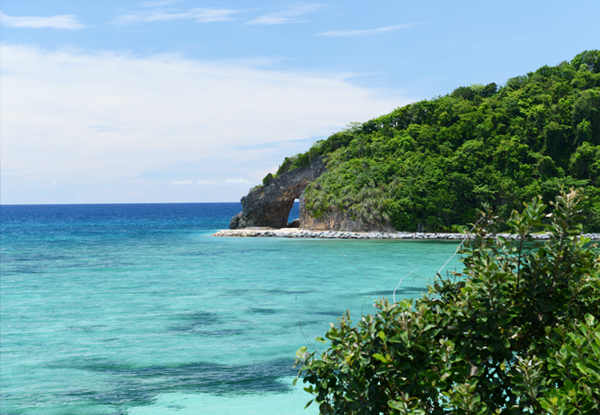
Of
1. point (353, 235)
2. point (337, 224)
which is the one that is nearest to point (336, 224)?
point (337, 224)

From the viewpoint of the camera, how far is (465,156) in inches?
1793

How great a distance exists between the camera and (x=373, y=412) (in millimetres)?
3209

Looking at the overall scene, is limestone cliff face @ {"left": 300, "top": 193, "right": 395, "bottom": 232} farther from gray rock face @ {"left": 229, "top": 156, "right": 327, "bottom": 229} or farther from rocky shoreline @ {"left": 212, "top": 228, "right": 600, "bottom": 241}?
gray rock face @ {"left": 229, "top": 156, "right": 327, "bottom": 229}

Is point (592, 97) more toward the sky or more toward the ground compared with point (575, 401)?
more toward the sky

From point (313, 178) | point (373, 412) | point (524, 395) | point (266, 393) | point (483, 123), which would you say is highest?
point (483, 123)

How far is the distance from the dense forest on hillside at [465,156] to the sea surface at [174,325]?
48.5 ft

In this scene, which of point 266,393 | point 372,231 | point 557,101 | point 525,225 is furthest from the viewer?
point 557,101

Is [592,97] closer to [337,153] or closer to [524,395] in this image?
[337,153]

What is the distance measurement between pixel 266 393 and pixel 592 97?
171ft

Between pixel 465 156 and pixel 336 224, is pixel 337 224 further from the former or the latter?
pixel 465 156

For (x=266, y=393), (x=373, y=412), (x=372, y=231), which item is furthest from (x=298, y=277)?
(x=372, y=231)

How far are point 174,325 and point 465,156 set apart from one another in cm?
3838

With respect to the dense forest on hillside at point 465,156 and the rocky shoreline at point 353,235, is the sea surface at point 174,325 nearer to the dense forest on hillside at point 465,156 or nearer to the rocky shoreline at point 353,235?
the rocky shoreline at point 353,235

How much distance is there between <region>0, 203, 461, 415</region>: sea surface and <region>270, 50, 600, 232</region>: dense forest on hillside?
48.5 ft
